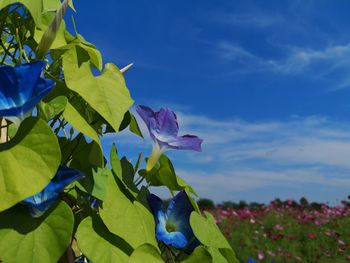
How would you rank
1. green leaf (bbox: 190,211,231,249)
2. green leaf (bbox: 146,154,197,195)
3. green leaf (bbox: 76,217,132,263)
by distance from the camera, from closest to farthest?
green leaf (bbox: 76,217,132,263) < green leaf (bbox: 190,211,231,249) < green leaf (bbox: 146,154,197,195)

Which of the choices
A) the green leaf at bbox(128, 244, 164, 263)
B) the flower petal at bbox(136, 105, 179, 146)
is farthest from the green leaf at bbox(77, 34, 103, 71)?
the green leaf at bbox(128, 244, 164, 263)

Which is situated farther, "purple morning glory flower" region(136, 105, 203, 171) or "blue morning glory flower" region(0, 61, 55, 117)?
"purple morning glory flower" region(136, 105, 203, 171)

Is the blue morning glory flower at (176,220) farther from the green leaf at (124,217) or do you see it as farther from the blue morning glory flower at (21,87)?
the blue morning glory flower at (21,87)

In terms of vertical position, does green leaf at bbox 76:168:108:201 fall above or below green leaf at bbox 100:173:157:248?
above

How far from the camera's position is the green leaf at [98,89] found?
78cm

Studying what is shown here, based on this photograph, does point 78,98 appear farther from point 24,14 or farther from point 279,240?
point 279,240

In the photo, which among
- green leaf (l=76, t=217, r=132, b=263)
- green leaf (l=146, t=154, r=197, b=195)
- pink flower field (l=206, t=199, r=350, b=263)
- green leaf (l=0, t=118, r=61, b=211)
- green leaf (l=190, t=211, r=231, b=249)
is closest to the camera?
green leaf (l=0, t=118, r=61, b=211)

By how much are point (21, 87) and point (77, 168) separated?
0.58 ft

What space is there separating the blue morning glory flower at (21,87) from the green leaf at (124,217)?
20 centimetres

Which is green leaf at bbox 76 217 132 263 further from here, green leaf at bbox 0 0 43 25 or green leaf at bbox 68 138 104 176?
green leaf at bbox 0 0 43 25

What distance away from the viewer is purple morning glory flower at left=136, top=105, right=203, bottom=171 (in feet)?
3.14

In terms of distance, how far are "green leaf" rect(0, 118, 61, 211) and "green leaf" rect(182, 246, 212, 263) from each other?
33cm

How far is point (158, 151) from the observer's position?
978 millimetres

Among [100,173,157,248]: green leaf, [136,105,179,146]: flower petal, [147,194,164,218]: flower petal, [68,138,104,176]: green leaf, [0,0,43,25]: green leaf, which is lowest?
[100,173,157,248]: green leaf
